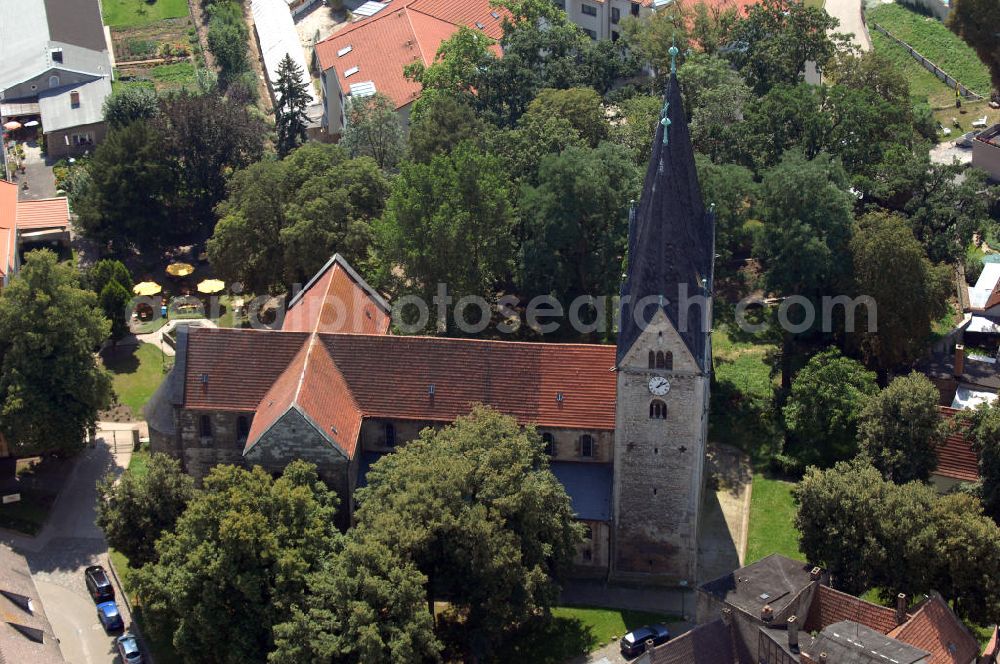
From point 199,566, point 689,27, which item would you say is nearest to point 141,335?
point 199,566

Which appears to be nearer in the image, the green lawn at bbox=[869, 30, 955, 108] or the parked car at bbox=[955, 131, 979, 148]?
the parked car at bbox=[955, 131, 979, 148]

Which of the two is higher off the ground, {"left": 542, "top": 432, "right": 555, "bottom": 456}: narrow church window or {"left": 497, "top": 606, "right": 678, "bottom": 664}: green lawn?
{"left": 542, "top": 432, "right": 555, "bottom": 456}: narrow church window

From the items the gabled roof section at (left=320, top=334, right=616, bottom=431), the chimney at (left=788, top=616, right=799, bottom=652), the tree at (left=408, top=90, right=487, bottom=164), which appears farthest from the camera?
the tree at (left=408, top=90, right=487, bottom=164)

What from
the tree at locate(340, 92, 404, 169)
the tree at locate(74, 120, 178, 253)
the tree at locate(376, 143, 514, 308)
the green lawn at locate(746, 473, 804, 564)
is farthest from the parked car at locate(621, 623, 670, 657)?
the tree at locate(74, 120, 178, 253)

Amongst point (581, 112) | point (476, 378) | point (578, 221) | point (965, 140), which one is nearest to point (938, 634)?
point (476, 378)

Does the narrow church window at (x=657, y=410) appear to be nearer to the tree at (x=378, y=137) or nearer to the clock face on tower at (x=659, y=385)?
the clock face on tower at (x=659, y=385)

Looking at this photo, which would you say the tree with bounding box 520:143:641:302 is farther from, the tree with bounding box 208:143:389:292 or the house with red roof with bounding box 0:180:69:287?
the house with red roof with bounding box 0:180:69:287

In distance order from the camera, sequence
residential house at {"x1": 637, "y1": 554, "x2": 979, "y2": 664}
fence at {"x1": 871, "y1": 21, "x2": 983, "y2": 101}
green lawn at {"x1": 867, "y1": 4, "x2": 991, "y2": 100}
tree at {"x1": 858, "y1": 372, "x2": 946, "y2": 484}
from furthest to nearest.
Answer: green lawn at {"x1": 867, "y1": 4, "x2": 991, "y2": 100}, fence at {"x1": 871, "y1": 21, "x2": 983, "y2": 101}, tree at {"x1": 858, "y1": 372, "x2": 946, "y2": 484}, residential house at {"x1": 637, "y1": 554, "x2": 979, "y2": 664}
